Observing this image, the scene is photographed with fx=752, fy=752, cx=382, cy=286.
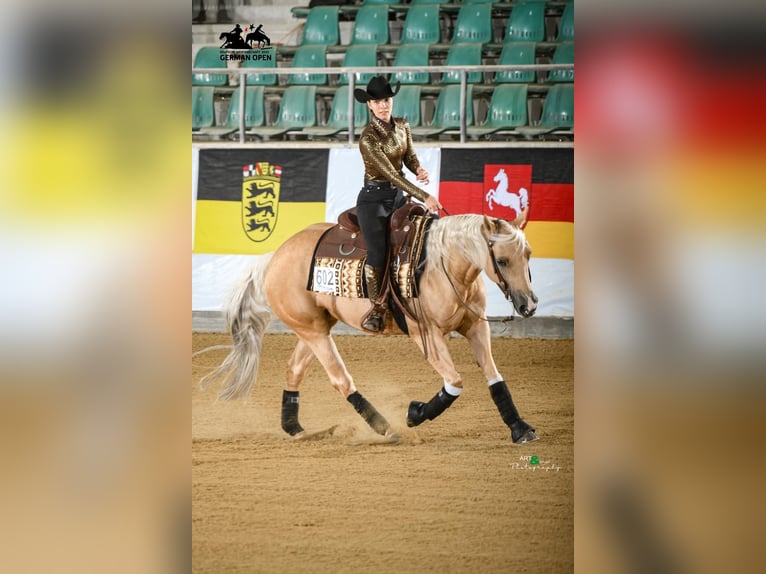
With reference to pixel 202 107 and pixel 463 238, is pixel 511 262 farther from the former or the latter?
pixel 202 107

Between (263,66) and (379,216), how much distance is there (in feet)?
2.73

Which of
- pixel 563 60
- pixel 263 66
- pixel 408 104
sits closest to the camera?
pixel 563 60

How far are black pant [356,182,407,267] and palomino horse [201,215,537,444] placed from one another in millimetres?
180

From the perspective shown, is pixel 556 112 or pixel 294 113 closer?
pixel 556 112

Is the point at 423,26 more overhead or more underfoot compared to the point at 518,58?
more overhead

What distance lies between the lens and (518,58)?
306 cm

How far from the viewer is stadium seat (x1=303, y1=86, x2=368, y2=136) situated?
3176mm

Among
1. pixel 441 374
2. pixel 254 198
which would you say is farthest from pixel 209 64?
pixel 441 374

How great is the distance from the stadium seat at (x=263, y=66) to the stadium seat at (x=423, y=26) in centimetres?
59

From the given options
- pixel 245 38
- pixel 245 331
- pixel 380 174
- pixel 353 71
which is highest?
pixel 245 38

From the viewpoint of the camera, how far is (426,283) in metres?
3.14

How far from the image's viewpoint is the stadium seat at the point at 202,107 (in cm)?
319
